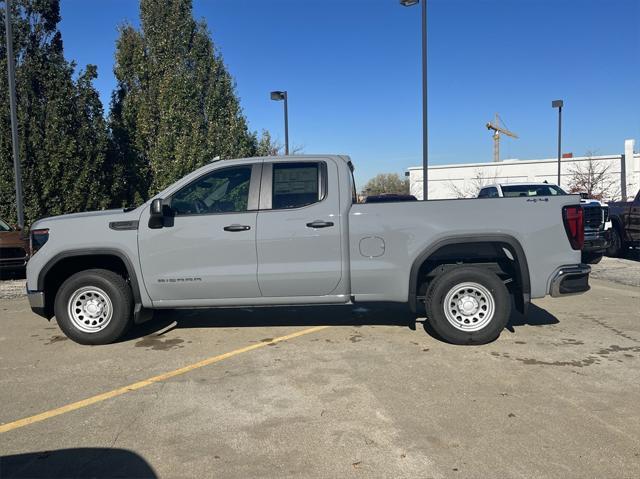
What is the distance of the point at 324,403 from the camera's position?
3979 mm

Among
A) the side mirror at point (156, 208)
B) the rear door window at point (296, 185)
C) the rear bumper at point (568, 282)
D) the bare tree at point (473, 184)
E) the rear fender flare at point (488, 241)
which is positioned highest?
the bare tree at point (473, 184)

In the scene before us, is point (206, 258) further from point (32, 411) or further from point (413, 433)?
point (413, 433)

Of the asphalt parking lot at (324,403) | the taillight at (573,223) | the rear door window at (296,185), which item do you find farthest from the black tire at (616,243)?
the rear door window at (296,185)

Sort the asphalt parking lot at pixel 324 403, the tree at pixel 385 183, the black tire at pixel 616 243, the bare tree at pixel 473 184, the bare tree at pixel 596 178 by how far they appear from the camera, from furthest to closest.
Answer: the tree at pixel 385 183 → the bare tree at pixel 473 184 → the bare tree at pixel 596 178 → the black tire at pixel 616 243 → the asphalt parking lot at pixel 324 403

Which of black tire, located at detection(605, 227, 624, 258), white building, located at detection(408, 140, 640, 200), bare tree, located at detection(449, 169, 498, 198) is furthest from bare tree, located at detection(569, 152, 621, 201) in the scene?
black tire, located at detection(605, 227, 624, 258)

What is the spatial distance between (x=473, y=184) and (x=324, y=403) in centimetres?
4416

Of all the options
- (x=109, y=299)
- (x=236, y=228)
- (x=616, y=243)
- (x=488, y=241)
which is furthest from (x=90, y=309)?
(x=616, y=243)

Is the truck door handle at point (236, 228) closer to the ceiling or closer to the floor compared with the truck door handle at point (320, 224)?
closer to the floor

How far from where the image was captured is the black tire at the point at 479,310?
5.29m

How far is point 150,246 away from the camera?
537cm

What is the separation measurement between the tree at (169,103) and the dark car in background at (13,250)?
715 centimetres

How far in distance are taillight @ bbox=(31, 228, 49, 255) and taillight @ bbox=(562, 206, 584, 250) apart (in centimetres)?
552

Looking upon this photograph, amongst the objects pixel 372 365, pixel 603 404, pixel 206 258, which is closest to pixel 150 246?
pixel 206 258

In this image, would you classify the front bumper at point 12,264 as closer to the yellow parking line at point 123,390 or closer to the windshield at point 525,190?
the yellow parking line at point 123,390
